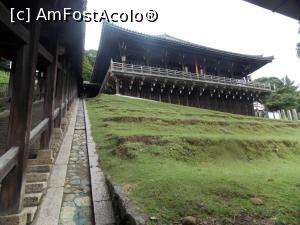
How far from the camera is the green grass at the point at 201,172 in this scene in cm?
339

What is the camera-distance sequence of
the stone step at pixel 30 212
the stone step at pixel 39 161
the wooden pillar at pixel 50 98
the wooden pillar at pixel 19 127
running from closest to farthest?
1. the wooden pillar at pixel 19 127
2. the stone step at pixel 30 212
3. the stone step at pixel 39 161
4. the wooden pillar at pixel 50 98

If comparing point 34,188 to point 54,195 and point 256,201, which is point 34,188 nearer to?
point 54,195

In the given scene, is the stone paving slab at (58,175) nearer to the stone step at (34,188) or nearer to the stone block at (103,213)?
the stone step at (34,188)

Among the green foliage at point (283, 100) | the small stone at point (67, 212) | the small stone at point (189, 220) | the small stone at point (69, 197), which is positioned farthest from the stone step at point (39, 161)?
the green foliage at point (283, 100)

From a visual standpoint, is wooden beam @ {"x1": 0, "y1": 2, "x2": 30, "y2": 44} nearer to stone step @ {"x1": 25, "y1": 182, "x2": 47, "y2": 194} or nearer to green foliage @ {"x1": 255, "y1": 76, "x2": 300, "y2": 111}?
stone step @ {"x1": 25, "y1": 182, "x2": 47, "y2": 194}

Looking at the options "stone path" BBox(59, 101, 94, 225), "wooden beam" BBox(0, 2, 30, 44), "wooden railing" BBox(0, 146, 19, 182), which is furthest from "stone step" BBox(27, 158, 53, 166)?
"wooden beam" BBox(0, 2, 30, 44)

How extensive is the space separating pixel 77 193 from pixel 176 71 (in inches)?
829

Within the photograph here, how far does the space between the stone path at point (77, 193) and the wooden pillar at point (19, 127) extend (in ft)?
2.61

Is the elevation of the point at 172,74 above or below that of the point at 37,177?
above

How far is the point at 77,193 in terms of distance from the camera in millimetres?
4504

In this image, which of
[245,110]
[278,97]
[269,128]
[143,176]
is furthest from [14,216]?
[278,97]

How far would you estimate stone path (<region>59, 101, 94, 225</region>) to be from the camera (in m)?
3.72

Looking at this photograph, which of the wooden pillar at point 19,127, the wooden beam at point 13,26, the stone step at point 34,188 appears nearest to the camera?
the wooden beam at point 13,26

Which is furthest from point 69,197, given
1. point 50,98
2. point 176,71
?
point 176,71
